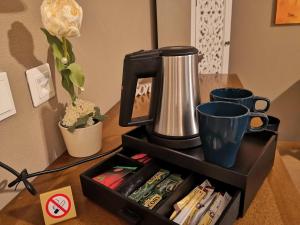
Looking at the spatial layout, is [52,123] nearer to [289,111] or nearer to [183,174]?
[183,174]

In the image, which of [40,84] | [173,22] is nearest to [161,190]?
[40,84]

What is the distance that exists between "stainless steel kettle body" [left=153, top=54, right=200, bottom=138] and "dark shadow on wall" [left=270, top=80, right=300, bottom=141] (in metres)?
2.02

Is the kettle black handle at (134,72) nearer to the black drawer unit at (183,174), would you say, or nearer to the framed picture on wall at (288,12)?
the black drawer unit at (183,174)

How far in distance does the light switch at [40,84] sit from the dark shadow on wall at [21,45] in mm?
19

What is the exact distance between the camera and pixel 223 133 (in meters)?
0.44

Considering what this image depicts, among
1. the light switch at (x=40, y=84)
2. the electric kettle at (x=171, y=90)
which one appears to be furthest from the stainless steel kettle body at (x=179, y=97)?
the light switch at (x=40, y=84)

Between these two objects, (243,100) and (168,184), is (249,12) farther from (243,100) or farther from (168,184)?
(168,184)

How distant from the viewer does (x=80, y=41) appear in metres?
0.79

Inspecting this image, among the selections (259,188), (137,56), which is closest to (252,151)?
(259,188)

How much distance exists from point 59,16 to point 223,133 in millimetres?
416

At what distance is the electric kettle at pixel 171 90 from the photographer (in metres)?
0.53

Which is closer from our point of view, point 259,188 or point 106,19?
point 259,188

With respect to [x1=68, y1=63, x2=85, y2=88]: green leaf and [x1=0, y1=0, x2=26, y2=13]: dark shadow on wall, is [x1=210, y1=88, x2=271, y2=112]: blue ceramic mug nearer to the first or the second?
[x1=68, y1=63, x2=85, y2=88]: green leaf

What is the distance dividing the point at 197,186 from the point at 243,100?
0.23m
